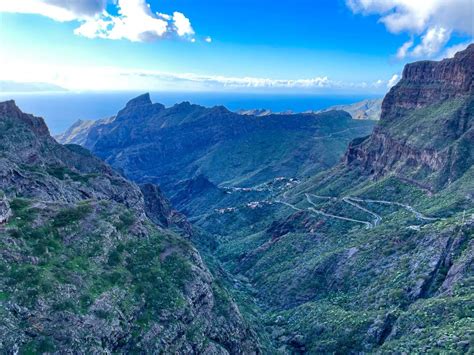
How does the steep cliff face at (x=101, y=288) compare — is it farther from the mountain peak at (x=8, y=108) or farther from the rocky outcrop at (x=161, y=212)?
the rocky outcrop at (x=161, y=212)

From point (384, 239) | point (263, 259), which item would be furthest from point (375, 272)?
point (263, 259)

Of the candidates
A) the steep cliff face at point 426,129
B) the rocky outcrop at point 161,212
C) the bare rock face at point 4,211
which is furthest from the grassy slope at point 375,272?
the bare rock face at point 4,211

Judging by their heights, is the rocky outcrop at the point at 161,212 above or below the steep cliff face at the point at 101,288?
below

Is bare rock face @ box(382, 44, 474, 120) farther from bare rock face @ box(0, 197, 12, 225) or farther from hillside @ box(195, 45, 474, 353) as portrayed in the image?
bare rock face @ box(0, 197, 12, 225)

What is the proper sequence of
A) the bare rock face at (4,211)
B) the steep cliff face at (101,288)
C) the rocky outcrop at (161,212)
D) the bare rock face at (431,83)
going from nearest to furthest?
the steep cliff face at (101,288) < the bare rock face at (4,211) < the bare rock face at (431,83) < the rocky outcrop at (161,212)

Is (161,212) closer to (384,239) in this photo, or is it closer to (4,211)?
(384,239)

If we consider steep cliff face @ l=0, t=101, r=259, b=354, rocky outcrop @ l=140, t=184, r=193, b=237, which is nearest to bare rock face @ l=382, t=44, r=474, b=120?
rocky outcrop @ l=140, t=184, r=193, b=237

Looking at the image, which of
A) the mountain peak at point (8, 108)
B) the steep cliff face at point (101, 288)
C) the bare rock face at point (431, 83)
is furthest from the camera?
the bare rock face at point (431, 83)
